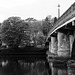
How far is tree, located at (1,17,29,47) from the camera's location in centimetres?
5509

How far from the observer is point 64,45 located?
2562cm

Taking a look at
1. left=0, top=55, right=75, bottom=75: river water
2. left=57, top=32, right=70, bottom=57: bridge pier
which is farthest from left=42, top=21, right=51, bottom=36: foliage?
left=57, top=32, right=70, bottom=57: bridge pier

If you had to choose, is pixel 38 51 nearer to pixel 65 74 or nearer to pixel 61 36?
pixel 61 36

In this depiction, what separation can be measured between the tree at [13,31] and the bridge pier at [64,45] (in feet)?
100

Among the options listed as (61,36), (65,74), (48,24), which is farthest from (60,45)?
(48,24)

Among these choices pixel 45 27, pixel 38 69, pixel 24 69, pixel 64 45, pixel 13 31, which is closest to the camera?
pixel 24 69

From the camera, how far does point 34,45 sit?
221ft

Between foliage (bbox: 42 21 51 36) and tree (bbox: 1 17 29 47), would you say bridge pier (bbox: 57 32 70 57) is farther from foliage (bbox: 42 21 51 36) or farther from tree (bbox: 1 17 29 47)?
foliage (bbox: 42 21 51 36)

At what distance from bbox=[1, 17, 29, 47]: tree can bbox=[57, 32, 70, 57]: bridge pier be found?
100 feet

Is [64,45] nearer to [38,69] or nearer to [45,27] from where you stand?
[38,69]

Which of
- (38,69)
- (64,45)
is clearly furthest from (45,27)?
(38,69)

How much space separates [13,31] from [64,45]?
32606 millimetres

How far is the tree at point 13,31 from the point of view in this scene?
55094 mm

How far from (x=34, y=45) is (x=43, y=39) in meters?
4.61
